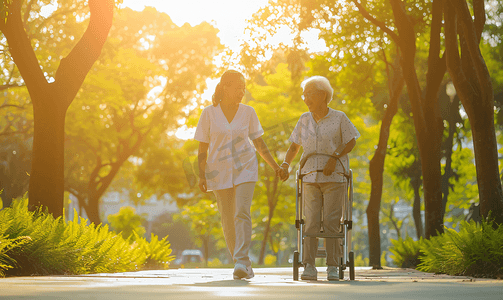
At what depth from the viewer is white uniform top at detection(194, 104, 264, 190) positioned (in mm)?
7441

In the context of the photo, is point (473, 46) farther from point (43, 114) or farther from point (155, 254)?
point (155, 254)

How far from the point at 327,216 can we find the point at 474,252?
234cm

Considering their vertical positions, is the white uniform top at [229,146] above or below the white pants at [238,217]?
above

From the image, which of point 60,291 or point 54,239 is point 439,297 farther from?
point 54,239

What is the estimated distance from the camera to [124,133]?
107 feet

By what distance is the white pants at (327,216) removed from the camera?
7.38 m

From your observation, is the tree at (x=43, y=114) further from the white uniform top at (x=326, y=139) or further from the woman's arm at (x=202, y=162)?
the white uniform top at (x=326, y=139)

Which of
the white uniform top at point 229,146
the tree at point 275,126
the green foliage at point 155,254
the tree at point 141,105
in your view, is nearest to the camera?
the white uniform top at point 229,146

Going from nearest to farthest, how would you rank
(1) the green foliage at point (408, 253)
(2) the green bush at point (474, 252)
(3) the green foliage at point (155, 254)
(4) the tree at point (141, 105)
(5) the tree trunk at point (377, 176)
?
(2) the green bush at point (474, 252), (3) the green foliage at point (155, 254), (1) the green foliage at point (408, 253), (5) the tree trunk at point (377, 176), (4) the tree at point (141, 105)

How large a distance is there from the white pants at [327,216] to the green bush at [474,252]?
2.01 metres

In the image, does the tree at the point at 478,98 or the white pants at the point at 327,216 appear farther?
the tree at the point at 478,98

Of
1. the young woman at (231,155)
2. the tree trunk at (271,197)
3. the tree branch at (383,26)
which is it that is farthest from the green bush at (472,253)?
the tree trunk at (271,197)

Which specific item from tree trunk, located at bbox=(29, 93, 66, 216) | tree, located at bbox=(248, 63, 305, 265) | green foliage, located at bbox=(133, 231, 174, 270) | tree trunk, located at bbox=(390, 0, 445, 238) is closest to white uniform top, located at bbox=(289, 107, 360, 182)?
tree trunk, located at bbox=(29, 93, 66, 216)

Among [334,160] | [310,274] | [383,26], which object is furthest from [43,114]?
[383,26]
